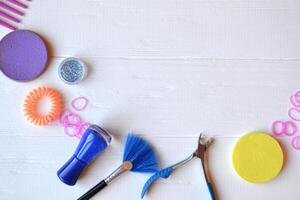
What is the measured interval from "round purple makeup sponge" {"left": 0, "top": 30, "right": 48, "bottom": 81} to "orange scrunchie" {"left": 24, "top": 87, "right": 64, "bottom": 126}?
0.10ft

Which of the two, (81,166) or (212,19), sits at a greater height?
(212,19)

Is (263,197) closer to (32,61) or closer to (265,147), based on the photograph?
(265,147)

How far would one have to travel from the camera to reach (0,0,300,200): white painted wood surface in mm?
860

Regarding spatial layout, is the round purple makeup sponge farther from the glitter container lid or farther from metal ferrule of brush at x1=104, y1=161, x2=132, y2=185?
metal ferrule of brush at x1=104, y1=161, x2=132, y2=185

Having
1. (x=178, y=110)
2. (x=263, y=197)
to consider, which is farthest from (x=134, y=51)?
(x=263, y=197)

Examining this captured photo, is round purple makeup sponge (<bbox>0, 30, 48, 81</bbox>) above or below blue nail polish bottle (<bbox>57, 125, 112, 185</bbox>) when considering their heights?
above

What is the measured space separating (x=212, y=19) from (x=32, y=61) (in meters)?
0.35

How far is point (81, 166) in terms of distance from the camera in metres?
0.83

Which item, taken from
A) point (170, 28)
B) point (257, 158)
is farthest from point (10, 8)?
point (257, 158)

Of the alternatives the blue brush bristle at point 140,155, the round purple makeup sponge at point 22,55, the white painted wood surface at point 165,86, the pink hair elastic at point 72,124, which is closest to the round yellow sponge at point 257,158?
the white painted wood surface at point 165,86

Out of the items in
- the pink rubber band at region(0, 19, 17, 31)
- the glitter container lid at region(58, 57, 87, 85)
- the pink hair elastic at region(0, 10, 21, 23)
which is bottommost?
the glitter container lid at region(58, 57, 87, 85)

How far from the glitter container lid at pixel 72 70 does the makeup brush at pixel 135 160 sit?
5.7 inches

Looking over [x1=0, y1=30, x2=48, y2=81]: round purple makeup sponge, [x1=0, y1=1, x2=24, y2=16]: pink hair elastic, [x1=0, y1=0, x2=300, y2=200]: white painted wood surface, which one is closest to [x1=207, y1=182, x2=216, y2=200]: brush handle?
[x1=0, y1=0, x2=300, y2=200]: white painted wood surface

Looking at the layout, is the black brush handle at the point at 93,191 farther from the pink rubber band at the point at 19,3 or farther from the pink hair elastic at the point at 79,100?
the pink rubber band at the point at 19,3
